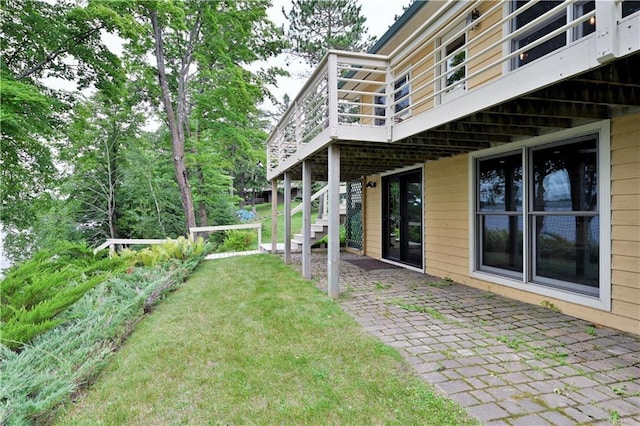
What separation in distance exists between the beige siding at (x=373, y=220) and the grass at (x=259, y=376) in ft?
14.6

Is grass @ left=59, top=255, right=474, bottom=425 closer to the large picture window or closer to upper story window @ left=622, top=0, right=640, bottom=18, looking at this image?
the large picture window

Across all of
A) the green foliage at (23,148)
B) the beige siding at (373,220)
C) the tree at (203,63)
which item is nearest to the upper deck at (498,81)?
the beige siding at (373,220)

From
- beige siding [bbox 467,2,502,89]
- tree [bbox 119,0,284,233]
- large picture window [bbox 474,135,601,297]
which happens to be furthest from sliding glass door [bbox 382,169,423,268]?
tree [bbox 119,0,284,233]

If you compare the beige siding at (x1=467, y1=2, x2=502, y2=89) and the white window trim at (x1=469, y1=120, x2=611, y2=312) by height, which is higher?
the beige siding at (x1=467, y1=2, x2=502, y2=89)

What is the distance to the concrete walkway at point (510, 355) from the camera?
208 cm

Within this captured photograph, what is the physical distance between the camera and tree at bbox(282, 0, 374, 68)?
15219mm

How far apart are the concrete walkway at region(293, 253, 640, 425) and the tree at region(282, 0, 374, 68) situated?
45.8ft

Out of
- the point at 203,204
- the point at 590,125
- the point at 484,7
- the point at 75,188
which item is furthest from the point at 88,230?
the point at 590,125

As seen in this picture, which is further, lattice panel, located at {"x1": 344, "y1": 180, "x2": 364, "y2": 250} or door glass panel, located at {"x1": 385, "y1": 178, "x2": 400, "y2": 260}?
lattice panel, located at {"x1": 344, "y1": 180, "x2": 364, "y2": 250}

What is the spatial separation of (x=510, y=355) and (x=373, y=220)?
6063mm

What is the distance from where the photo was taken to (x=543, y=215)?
423 cm

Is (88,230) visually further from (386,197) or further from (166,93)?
(386,197)

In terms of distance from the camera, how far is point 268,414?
210 cm

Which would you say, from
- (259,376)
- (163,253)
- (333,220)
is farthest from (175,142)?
(259,376)
